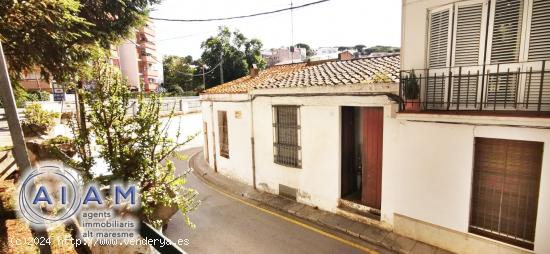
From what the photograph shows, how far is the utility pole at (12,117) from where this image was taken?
3.07 m

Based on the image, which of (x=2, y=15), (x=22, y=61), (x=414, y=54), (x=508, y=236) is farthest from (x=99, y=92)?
(x=508, y=236)

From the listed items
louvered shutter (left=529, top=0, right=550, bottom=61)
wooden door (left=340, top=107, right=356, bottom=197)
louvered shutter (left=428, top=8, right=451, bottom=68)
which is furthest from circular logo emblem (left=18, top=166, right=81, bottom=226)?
louvered shutter (left=529, top=0, right=550, bottom=61)

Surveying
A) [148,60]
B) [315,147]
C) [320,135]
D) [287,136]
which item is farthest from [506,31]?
[148,60]

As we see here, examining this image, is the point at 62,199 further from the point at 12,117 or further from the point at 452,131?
the point at 452,131

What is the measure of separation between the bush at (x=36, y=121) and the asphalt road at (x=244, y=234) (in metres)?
9.48

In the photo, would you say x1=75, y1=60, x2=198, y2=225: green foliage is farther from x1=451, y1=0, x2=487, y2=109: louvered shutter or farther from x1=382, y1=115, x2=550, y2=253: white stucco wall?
x1=451, y1=0, x2=487, y2=109: louvered shutter

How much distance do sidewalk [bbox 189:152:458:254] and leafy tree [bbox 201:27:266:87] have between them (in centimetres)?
3245

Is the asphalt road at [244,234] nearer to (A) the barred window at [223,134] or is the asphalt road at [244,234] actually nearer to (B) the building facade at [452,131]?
(B) the building facade at [452,131]

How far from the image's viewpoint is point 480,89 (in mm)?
6020

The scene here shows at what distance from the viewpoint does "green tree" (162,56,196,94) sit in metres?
54.9

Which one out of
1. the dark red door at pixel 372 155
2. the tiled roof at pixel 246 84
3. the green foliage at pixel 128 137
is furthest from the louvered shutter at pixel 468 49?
the tiled roof at pixel 246 84

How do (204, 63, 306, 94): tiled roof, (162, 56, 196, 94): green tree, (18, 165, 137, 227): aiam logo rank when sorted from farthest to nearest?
(162, 56, 196, 94): green tree < (204, 63, 306, 94): tiled roof < (18, 165, 137, 227): aiam logo

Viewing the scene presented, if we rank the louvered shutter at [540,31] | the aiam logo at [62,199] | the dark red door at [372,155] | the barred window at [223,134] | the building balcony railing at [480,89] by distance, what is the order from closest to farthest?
the aiam logo at [62,199] → the louvered shutter at [540,31] → the building balcony railing at [480,89] → the dark red door at [372,155] → the barred window at [223,134]

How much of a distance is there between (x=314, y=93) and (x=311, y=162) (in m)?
2.20
